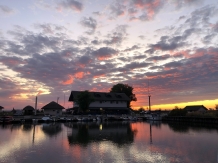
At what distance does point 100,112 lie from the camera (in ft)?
273

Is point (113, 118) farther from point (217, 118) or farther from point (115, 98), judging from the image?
point (217, 118)

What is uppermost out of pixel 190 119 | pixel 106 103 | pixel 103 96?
pixel 103 96

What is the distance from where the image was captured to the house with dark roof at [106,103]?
82694 mm

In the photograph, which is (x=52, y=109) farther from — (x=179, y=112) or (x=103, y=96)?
(x=179, y=112)

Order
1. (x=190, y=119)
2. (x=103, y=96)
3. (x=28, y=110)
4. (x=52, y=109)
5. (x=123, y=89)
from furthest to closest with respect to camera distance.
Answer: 1. (x=123, y=89)
2. (x=103, y=96)
3. (x=52, y=109)
4. (x=28, y=110)
5. (x=190, y=119)

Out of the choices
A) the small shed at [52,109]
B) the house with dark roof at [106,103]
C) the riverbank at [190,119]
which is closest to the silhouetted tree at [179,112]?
the riverbank at [190,119]

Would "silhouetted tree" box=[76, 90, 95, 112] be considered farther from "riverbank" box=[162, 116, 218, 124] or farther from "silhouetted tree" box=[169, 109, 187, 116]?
"silhouetted tree" box=[169, 109, 187, 116]

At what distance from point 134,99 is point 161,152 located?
3611 inches

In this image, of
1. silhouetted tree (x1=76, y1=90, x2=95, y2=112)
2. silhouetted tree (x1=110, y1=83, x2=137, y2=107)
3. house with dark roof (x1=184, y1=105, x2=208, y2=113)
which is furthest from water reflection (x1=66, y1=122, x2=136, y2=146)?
silhouetted tree (x1=110, y1=83, x2=137, y2=107)

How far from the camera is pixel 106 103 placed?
85438 mm

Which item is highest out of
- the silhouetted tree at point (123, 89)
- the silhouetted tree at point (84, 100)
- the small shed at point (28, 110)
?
the silhouetted tree at point (123, 89)

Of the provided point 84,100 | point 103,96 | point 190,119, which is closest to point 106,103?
point 103,96

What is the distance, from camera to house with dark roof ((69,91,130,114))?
271ft

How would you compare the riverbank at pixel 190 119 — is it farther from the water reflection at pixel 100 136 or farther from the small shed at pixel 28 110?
the small shed at pixel 28 110
